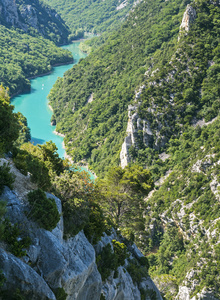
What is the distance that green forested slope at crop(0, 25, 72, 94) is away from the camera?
147m

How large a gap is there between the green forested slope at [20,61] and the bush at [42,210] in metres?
131

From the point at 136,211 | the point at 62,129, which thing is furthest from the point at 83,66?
the point at 136,211

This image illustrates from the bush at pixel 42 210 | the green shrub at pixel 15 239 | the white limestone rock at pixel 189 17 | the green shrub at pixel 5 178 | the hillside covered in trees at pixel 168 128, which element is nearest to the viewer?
the green shrub at pixel 15 239

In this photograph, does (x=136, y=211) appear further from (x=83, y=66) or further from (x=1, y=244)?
(x=83, y=66)

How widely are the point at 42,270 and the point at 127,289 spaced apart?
12.4 meters

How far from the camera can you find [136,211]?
34.3m

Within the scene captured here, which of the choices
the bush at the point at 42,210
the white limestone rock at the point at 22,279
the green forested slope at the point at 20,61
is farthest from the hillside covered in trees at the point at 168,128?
the green forested slope at the point at 20,61

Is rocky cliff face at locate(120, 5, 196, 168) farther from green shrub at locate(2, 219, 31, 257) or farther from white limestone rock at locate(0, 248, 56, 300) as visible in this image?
white limestone rock at locate(0, 248, 56, 300)

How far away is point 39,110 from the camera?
5103 inches

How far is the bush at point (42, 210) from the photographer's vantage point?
14188 mm

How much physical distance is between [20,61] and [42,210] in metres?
174

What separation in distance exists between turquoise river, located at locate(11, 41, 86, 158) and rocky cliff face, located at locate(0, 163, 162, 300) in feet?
278

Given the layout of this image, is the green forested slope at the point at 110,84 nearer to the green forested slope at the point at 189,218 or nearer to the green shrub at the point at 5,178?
→ the green forested slope at the point at 189,218

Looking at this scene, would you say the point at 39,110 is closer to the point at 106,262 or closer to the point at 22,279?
the point at 106,262
